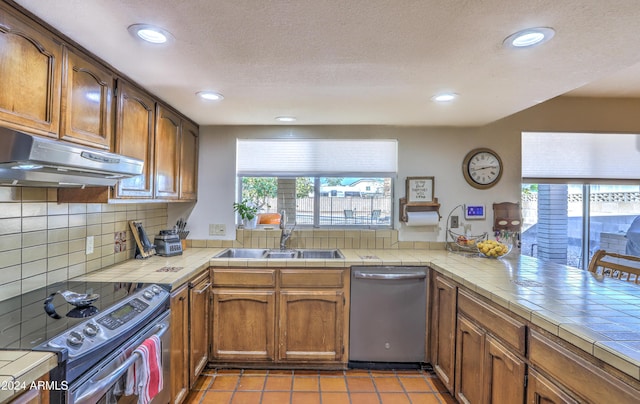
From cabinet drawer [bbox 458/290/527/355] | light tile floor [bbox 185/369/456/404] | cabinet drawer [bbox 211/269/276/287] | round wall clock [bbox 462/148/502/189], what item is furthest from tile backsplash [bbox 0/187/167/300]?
round wall clock [bbox 462/148/502/189]

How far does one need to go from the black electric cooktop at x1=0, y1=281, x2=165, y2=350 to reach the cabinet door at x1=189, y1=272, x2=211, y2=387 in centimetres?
46

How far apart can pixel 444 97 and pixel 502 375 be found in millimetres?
1666

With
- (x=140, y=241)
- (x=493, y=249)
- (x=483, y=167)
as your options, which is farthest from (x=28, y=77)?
(x=483, y=167)

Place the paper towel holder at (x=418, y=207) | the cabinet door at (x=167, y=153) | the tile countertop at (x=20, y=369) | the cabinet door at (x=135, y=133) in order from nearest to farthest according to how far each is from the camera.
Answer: the tile countertop at (x=20, y=369), the cabinet door at (x=135, y=133), the cabinet door at (x=167, y=153), the paper towel holder at (x=418, y=207)

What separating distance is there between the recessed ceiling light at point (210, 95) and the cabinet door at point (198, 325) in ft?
4.09

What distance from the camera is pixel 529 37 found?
137 cm

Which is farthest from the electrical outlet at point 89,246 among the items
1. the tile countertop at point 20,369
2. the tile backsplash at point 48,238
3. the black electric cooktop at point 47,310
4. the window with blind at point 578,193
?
the window with blind at point 578,193

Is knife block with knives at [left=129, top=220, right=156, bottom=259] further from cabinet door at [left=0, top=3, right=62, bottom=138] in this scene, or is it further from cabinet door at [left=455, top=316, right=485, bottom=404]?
cabinet door at [left=455, top=316, right=485, bottom=404]

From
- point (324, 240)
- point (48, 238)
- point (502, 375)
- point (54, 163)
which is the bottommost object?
point (502, 375)

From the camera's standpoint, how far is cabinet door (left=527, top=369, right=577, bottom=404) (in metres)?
1.18

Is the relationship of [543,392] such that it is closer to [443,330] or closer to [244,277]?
[443,330]

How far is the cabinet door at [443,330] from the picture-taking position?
2117 millimetres

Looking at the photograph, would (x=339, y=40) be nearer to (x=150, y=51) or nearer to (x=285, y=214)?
(x=150, y=51)

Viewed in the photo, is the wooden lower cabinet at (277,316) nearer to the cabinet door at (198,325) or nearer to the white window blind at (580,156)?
the cabinet door at (198,325)
